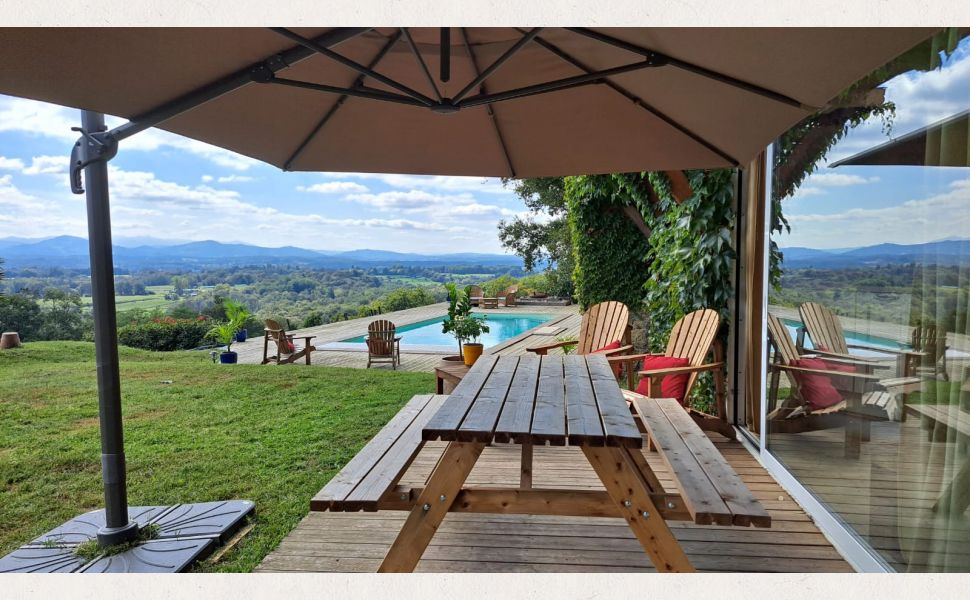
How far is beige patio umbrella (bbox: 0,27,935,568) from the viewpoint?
1.52m

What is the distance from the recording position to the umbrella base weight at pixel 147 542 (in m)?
2.24

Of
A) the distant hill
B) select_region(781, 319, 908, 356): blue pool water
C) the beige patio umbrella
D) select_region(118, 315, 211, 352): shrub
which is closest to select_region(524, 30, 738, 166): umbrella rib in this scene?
the beige patio umbrella

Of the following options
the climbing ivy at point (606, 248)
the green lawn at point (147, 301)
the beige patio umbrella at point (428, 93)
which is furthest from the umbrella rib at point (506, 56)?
the green lawn at point (147, 301)

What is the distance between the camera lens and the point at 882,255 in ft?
6.60

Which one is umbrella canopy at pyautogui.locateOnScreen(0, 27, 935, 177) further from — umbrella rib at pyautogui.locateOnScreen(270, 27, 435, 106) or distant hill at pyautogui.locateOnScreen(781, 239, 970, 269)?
distant hill at pyautogui.locateOnScreen(781, 239, 970, 269)

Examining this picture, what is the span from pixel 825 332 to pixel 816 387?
11.4 inches

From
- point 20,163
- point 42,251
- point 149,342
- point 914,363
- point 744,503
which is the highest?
point 20,163

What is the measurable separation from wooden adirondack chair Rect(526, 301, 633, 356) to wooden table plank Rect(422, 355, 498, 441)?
1856 millimetres

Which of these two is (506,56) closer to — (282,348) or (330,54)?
(330,54)

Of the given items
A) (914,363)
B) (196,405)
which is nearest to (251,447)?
(196,405)

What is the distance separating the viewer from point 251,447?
4.07 m

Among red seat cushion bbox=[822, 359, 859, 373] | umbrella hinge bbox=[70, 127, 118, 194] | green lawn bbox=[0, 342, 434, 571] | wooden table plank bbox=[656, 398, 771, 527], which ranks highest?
umbrella hinge bbox=[70, 127, 118, 194]
